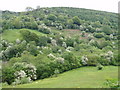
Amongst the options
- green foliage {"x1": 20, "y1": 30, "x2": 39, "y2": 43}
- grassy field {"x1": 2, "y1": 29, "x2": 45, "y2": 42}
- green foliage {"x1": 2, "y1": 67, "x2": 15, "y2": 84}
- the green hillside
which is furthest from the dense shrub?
green foliage {"x1": 2, "y1": 67, "x2": 15, "y2": 84}

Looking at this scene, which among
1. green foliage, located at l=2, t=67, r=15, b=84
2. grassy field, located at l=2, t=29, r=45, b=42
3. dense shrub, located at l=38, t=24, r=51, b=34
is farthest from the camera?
dense shrub, located at l=38, t=24, r=51, b=34

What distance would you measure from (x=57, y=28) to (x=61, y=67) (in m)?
83.2

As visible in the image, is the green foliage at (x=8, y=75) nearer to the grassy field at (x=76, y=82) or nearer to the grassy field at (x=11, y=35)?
the grassy field at (x=76, y=82)

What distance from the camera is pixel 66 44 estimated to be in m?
113

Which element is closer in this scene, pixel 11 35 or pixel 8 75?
pixel 8 75

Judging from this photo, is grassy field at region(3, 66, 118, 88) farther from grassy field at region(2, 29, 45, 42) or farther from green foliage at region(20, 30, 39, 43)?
grassy field at region(2, 29, 45, 42)

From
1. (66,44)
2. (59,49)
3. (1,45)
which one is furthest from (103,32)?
(1,45)

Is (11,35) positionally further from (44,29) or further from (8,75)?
(8,75)

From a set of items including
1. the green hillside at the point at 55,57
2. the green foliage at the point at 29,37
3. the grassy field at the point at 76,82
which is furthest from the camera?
the green foliage at the point at 29,37

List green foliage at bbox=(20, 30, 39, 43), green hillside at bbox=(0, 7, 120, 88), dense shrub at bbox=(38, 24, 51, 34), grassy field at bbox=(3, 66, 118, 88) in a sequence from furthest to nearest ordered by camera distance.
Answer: dense shrub at bbox=(38, 24, 51, 34), green foliage at bbox=(20, 30, 39, 43), green hillside at bbox=(0, 7, 120, 88), grassy field at bbox=(3, 66, 118, 88)

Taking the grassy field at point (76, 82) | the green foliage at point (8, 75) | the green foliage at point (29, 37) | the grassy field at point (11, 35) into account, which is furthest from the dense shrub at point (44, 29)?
the grassy field at point (76, 82)

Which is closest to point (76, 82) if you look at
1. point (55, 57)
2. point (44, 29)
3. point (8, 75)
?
point (8, 75)

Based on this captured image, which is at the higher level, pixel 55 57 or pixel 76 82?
pixel 76 82

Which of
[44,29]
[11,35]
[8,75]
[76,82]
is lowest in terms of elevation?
[8,75]
